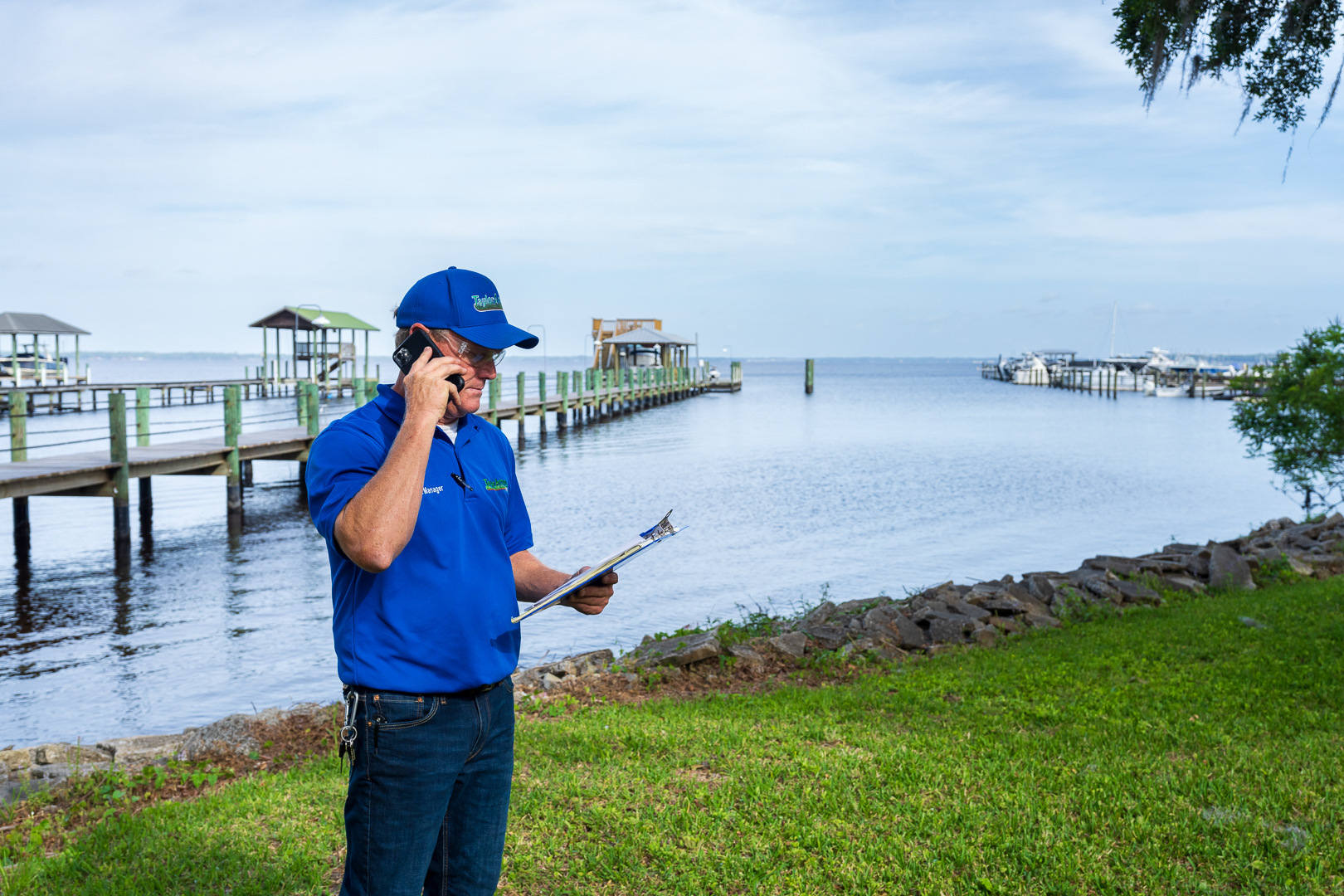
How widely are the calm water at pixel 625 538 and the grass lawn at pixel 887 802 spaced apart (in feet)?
15.4

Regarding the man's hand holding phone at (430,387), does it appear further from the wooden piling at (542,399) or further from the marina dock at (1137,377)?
the marina dock at (1137,377)

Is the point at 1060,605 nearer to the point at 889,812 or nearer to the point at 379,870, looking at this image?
the point at 889,812

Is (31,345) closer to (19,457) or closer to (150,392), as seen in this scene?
(150,392)

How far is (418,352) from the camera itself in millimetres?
2549

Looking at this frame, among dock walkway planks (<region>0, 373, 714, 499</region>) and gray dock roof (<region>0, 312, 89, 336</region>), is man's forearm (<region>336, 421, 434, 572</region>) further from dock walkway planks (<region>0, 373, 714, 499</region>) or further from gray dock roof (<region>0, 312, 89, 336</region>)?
gray dock roof (<region>0, 312, 89, 336</region>)

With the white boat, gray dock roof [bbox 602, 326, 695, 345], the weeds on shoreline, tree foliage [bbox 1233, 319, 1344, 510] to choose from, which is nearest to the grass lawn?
the weeds on shoreline

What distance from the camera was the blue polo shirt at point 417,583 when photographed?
94.3 inches

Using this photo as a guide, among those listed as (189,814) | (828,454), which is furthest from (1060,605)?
(828,454)

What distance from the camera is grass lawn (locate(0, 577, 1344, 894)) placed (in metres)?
4.05

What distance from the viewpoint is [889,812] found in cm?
460

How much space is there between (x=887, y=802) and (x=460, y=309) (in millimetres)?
3361

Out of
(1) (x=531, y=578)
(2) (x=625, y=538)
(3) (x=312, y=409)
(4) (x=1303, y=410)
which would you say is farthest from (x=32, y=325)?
(1) (x=531, y=578)

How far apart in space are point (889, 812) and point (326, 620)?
942cm

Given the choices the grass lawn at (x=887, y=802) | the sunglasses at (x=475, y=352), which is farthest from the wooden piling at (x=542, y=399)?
the sunglasses at (x=475, y=352)
